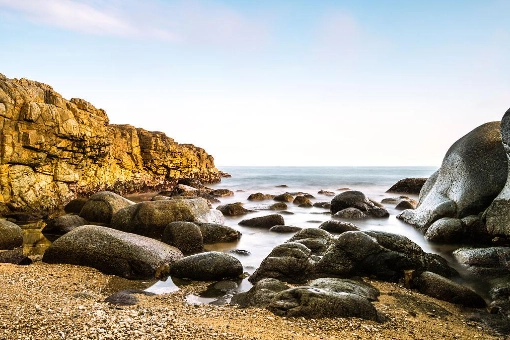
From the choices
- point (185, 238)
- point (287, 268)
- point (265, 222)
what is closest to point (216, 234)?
point (185, 238)

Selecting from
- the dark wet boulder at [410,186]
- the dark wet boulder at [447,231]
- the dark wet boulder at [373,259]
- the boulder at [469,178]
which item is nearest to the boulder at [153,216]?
the dark wet boulder at [373,259]

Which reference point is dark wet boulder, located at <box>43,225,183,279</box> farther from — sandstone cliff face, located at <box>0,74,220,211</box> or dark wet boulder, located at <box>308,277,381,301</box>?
sandstone cliff face, located at <box>0,74,220,211</box>

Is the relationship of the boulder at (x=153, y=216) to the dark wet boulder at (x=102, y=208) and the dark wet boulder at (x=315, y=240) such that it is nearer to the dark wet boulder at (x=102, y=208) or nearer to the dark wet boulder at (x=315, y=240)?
the dark wet boulder at (x=102, y=208)

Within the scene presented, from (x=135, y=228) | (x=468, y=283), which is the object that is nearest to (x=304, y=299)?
(x=468, y=283)

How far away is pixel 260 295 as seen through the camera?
6625 millimetres

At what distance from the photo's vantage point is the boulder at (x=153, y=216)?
1280cm

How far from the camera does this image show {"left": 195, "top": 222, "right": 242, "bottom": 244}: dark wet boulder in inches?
497

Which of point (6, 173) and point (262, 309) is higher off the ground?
point (6, 173)

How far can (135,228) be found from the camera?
12.9 meters

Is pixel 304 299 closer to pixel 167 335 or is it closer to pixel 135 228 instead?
pixel 167 335

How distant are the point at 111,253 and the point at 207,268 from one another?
2.45 meters

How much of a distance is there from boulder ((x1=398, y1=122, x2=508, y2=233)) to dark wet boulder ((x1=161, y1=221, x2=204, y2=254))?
1016 cm

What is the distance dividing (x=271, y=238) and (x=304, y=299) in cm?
767

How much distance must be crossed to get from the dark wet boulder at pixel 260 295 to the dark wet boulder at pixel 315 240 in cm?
326
